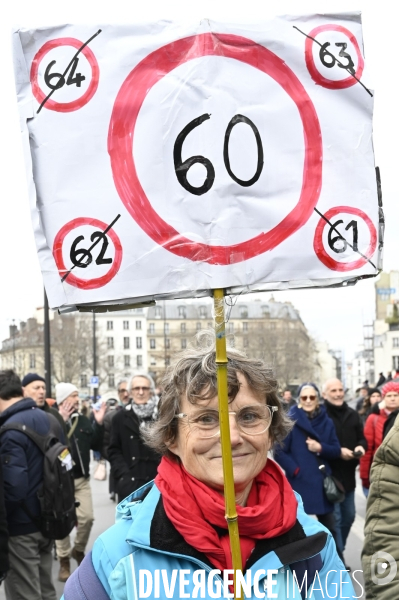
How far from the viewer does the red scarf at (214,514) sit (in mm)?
2502

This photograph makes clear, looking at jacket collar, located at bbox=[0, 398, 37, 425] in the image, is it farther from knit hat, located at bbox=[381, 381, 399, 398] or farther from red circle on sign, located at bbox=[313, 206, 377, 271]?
knit hat, located at bbox=[381, 381, 399, 398]

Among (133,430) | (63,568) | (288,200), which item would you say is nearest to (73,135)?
(288,200)

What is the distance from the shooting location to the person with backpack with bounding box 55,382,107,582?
8.88m

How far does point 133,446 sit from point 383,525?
4975mm

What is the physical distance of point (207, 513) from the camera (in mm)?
2578

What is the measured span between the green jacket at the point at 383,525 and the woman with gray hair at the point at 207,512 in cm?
54

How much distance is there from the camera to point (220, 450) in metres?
2.69

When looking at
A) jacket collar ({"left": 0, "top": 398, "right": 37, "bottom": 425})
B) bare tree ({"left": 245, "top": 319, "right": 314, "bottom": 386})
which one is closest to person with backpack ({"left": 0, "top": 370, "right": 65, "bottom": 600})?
jacket collar ({"left": 0, "top": 398, "right": 37, "bottom": 425})

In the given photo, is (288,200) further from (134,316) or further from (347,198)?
(134,316)

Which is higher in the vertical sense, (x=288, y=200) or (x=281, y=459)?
(x=288, y=200)

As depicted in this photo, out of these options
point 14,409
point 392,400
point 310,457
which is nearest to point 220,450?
point 14,409

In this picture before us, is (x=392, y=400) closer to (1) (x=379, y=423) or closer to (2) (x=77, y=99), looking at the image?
(1) (x=379, y=423)

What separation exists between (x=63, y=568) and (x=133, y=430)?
1.97 m

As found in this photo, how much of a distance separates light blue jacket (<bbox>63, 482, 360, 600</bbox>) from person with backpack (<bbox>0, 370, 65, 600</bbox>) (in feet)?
11.8
